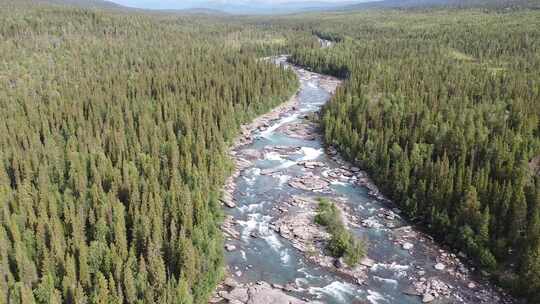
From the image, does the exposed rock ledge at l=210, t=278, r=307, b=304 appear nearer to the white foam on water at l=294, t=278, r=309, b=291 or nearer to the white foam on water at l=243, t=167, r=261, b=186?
the white foam on water at l=294, t=278, r=309, b=291

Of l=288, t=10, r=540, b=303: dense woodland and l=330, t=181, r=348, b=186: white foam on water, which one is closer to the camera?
l=288, t=10, r=540, b=303: dense woodland

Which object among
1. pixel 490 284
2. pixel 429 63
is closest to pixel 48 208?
pixel 490 284

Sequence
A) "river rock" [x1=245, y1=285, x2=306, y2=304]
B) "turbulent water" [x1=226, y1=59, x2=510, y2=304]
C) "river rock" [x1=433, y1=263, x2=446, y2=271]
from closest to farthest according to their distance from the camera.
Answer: "river rock" [x1=245, y1=285, x2=306, y2=304]
"turbulent water" [x1=226, y1=59, x2=510, y2=304]
"river rock" [x1=433, y1=263, x2=446, y2=271]

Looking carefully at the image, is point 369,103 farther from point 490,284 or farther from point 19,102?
point 19,102

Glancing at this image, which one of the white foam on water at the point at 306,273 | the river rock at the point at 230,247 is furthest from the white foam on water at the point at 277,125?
the white foam on water at the point at 306,273

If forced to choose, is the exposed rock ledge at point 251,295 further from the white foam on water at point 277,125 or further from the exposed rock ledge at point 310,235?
the white foam on water at point 277,125

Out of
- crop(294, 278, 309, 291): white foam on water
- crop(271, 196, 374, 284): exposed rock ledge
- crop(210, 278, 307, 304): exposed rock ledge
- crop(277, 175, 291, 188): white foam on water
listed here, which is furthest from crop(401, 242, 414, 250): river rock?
crop(277, 175, 291, 188): white foam on water
